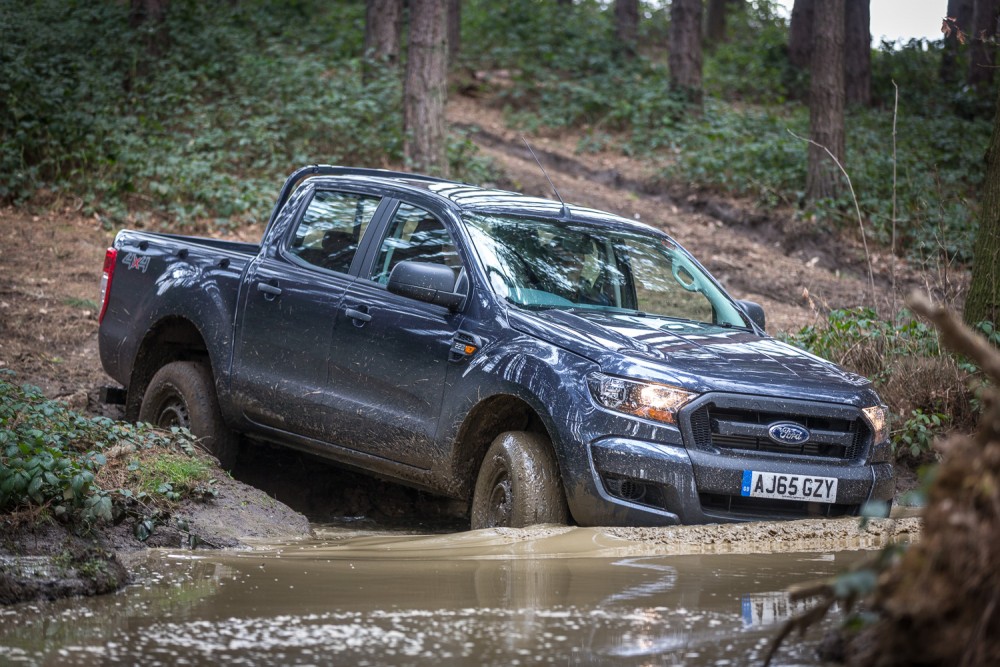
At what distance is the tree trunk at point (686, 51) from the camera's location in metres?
22.9

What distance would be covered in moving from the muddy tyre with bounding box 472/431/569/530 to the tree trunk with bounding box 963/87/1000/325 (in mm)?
3742

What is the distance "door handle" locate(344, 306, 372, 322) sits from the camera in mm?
6281

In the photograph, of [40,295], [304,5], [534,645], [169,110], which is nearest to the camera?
[534,645]

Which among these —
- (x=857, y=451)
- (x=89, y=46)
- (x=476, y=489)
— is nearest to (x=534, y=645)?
(x=476, y=489)

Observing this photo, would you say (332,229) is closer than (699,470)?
No

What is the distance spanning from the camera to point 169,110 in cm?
1733

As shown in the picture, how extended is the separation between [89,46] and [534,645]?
1736 centimetres

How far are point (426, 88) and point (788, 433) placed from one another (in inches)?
462

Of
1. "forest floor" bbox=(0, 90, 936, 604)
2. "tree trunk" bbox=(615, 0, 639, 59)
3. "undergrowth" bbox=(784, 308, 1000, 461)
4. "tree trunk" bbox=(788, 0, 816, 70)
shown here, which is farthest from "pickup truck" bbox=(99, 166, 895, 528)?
"tree trunk" bbox=(615, 0, 639, 59)

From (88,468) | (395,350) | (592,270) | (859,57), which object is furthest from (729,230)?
(88,468)

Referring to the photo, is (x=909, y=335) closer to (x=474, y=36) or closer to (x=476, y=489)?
(x=476, y=489)

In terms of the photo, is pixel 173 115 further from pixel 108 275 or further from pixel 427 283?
pixel 427 283

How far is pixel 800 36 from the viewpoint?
27156 mm

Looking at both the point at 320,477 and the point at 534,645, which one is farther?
the point at 320,477
